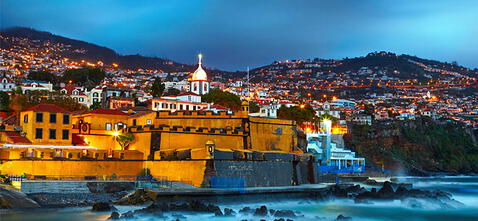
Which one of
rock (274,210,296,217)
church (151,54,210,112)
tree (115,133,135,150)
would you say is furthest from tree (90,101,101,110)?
rock (274,210,296,217)

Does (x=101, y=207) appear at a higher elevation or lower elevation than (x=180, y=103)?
lower

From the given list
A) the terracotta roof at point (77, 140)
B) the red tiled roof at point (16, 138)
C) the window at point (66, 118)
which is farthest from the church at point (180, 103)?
the red tiled roof at point (16, 138)

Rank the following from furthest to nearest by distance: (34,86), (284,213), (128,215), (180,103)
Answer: (34,86) < (180,103) < (284,213) < (128,215)

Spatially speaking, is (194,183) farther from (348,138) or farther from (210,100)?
(348,138)

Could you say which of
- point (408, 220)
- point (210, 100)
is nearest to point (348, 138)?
point (210, 100)

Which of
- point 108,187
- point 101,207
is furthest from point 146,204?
point 108,187

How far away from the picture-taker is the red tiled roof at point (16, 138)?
118 feet

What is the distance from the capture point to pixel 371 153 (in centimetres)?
9144

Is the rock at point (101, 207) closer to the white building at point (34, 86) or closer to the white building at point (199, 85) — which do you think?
the white building at point (34, 86)

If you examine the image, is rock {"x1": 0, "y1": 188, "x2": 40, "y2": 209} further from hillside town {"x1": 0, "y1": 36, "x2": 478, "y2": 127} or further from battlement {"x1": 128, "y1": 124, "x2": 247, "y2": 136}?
hillside town {"x1": 0, "y1": 36, "x2": 478, "y2": 127}

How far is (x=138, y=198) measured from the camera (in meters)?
32.2

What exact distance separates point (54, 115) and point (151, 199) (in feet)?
37.4

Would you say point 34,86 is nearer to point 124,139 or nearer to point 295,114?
point 295,114

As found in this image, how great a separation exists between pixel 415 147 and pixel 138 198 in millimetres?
78143
